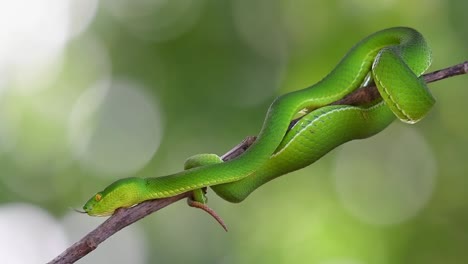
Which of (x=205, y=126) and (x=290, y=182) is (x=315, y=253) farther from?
(x=205, y=126)

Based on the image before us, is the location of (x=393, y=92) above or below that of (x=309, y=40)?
below

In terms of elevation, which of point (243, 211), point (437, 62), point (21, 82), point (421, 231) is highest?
point (21, 82)

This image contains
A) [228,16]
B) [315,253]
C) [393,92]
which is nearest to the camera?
[393,92]

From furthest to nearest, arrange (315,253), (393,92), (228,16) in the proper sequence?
(228,16), (315,253), (393,92)

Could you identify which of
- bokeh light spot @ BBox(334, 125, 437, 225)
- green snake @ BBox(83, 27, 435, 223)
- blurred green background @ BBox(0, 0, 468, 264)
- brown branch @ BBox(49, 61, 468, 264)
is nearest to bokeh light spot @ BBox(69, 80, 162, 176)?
blurred green background @ BBox(0, 0, 468, 264)

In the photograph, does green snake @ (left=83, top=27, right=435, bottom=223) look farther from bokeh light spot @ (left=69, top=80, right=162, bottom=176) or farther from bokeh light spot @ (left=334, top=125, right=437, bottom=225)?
bokeh light spot @ (left=69, top=80, right=162, bottom=176)

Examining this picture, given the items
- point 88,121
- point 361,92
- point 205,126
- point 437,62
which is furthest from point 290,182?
point 361,92

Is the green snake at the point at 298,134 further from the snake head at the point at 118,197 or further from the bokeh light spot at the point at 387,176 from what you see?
the bokeh light spot at the point at 387,176
